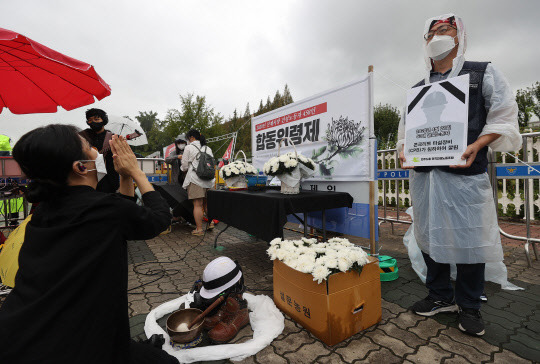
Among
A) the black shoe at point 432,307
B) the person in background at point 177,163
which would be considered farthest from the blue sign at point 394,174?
the person in background at point 177,163

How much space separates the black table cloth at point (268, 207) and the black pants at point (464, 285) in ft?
3.75

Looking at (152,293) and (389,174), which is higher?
(389,174)

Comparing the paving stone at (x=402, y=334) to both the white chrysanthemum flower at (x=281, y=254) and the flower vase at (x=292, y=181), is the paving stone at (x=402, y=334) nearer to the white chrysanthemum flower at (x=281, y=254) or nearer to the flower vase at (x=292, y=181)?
the white chrysanthemum flower at (x=281, y=254)

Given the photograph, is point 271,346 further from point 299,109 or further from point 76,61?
point 299,109

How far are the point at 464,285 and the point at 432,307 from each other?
0.33 m

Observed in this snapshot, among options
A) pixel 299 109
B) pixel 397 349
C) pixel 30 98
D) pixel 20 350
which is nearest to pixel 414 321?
pixel 397 349

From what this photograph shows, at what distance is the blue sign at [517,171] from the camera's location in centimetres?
310

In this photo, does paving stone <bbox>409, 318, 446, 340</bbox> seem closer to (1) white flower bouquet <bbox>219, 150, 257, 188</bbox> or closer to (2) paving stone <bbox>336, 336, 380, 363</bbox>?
(2) paving stone <bbox>336, 336, 380, 363</bbox>

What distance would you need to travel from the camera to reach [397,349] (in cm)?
172

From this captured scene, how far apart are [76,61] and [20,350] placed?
2.32m

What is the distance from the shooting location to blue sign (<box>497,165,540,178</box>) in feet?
10.2

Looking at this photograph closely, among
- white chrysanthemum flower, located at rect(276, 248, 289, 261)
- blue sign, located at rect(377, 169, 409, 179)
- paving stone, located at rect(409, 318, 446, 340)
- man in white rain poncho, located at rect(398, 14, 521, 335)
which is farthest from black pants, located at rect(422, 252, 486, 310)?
blue sign, located at rect(377, 169, 409, 179)

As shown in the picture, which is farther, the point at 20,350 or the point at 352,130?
the point at 352,130

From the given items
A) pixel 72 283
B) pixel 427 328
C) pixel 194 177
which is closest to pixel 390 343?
pixel 427 328
